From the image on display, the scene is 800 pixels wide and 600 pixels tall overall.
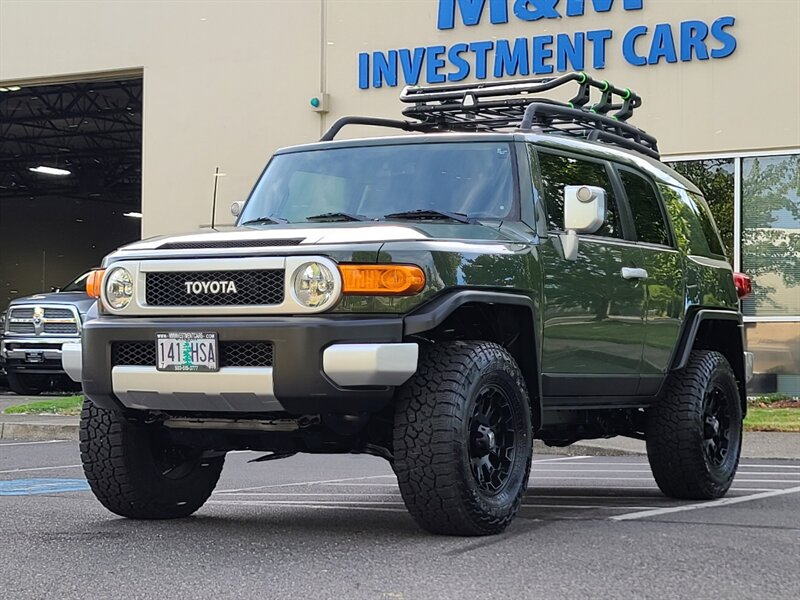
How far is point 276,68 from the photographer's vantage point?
2128 cm

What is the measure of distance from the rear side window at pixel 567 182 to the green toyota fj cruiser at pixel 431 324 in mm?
14

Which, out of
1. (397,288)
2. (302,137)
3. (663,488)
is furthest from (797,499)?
(302,137)

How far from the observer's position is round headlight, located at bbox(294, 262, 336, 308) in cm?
617

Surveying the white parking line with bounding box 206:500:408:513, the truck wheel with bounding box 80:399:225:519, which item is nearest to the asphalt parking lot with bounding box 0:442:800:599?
the white parking line with bounding box 206:500:408:513

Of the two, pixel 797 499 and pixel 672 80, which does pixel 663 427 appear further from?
pixel 672 80

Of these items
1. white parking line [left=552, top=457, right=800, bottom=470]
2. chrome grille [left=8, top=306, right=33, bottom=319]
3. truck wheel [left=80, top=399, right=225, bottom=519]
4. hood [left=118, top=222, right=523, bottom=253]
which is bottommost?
white parking line [left=552, top=457, right=800, bottom=470]

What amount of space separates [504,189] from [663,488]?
2.35m

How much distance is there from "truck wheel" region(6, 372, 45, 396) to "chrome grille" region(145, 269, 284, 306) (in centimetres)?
1530

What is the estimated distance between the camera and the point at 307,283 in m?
6.21

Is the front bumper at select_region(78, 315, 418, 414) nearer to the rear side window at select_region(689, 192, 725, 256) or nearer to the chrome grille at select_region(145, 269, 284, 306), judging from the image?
the chrome grille at select_region(145, 269, 284, 306)

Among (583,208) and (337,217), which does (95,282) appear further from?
(583,208)

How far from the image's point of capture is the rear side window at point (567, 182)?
7438mm

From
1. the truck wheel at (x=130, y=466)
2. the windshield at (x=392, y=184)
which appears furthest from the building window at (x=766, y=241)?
the truck wheel at (x=130, y=466)

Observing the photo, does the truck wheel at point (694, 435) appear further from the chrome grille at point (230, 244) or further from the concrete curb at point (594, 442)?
the concrete curb at point (594, 442)
